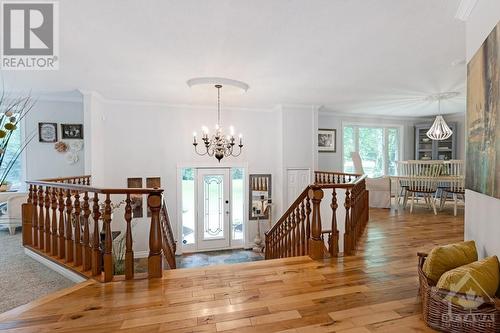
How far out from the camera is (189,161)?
6133mm

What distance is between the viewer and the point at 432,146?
734 centimetres

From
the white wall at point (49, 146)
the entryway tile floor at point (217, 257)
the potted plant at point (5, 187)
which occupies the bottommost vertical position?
the entryway tile floor at point (217, 257)

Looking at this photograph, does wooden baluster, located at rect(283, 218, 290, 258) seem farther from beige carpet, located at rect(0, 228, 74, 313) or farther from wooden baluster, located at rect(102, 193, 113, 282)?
beige carpet, located at rect(0, 228, 74, 313)

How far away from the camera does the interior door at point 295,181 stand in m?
6.27

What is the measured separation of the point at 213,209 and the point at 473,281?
544cm

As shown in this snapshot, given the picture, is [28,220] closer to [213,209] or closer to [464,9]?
[213,209]

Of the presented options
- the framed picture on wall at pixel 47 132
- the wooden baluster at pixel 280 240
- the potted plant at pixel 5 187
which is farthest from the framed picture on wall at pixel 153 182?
the wooden baluster at pixel 280 240

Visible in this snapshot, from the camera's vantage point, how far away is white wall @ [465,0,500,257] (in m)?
1.72

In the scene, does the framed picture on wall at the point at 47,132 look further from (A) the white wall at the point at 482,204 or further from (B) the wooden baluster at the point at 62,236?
(A) the white wall at the point at 482,204

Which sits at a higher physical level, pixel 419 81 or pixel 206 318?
pixel 419 81

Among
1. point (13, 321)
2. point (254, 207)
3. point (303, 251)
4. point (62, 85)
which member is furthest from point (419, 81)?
point (62, 85)

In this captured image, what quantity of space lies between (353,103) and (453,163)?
7.63ft

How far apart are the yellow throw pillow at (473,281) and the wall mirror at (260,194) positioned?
16.4 feet

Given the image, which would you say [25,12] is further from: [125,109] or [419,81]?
[419,81]
